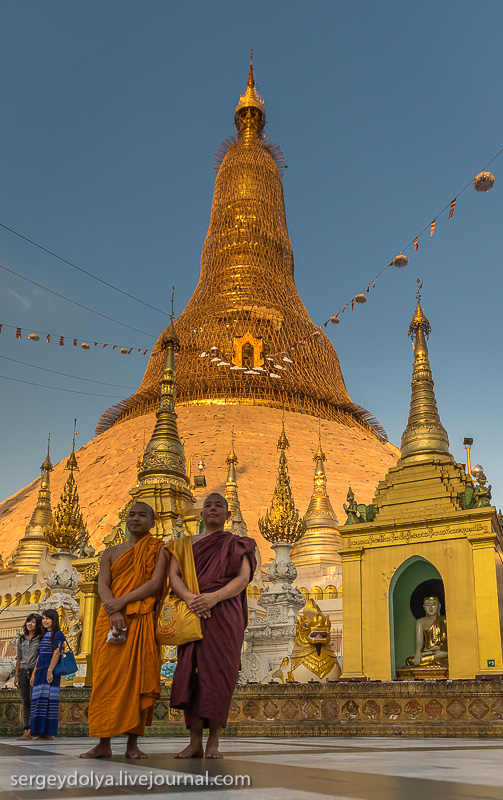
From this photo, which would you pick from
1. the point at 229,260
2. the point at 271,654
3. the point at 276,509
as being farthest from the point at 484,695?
the point at 229,260

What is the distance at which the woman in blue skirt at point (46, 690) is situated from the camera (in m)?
5.38

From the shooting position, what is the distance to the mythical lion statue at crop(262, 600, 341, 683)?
25.2ft

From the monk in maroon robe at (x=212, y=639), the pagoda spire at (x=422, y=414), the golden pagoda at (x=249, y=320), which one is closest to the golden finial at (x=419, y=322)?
the pagoda spire at (x=422, y=414)

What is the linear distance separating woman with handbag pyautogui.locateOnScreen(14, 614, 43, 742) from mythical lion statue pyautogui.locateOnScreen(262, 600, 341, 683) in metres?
2.85

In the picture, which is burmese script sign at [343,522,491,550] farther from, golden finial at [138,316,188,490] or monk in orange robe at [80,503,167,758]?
monk in orange robe at [80,503,167,758]

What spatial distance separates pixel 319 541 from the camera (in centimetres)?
1909

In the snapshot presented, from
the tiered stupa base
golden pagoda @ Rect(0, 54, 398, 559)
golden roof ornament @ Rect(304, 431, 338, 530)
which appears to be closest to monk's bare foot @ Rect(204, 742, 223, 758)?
golden roof ornament @ Rect(304, 431, 338, 530)

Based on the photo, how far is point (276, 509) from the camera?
50.2 feet

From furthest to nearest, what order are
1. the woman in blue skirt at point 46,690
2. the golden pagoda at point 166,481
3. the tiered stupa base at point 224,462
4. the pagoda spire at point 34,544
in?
the tiered stupa base at point 224,462
the pagoda spire at point 34,544
the golden pagoda at point 166,481
the woman in blue skirt at point 46,690

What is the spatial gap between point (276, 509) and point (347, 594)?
574 centimetres

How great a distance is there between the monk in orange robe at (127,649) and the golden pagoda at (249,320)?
78.9 feet

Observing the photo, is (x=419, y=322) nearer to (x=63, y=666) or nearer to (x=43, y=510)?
(x=63, y=666)

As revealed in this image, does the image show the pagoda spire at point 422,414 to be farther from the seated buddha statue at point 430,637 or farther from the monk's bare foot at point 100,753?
the monk's bare foot at point 100,753

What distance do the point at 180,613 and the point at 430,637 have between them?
6463mm
